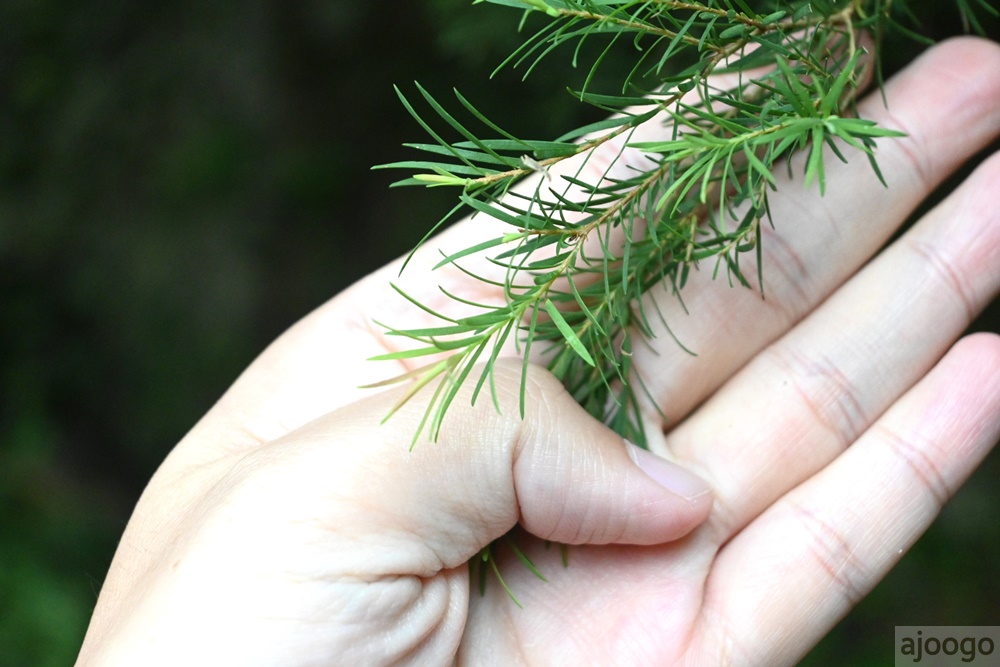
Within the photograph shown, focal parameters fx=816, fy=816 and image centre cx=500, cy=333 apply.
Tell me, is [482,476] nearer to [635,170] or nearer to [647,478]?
[647,478]

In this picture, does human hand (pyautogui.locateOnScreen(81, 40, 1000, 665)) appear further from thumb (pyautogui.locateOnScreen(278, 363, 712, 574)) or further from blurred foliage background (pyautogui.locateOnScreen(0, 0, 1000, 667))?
blurred foliage background (pyautogui.locateOnScreen(0, 0, 1000, 667))

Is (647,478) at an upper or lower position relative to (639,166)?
lower

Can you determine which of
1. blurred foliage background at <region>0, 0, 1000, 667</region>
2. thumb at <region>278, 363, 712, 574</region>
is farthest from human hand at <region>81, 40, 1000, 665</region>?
blurred foliage background at <region>0, 0, 1000, 667</region>

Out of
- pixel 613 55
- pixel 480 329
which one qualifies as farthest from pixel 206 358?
pixel 480 329


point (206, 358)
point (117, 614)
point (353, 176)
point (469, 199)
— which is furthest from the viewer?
point (206, 358)

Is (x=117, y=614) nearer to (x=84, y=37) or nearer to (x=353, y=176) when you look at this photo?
(x=84, y=37)

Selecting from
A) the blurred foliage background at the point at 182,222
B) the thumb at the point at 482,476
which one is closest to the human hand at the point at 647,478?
the thumb at the point at 482,476

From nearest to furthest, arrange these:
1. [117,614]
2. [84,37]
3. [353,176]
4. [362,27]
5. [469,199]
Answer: [469,199]
[117,614]
[84,37]
[362,27]
[353,176]

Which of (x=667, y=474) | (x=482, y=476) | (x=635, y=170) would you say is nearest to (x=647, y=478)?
(x=667, y=474)
